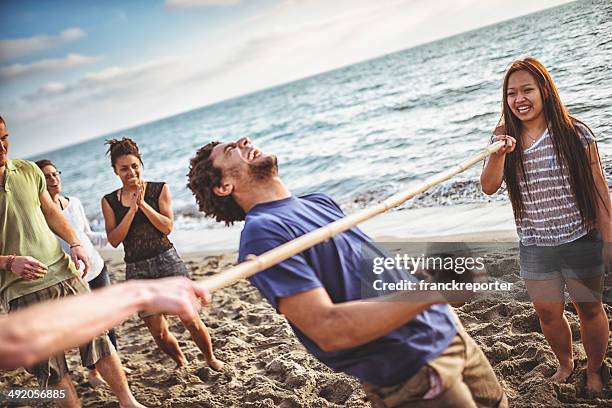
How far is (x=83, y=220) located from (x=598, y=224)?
2.78m

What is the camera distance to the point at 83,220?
11.0 feet

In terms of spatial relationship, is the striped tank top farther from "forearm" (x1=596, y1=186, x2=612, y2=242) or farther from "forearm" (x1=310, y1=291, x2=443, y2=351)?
"forearm" (x1=310, y1=291, x2=443, y2=351)

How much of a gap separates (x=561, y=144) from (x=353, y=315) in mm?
1301

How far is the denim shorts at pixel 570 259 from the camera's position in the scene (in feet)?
6.86

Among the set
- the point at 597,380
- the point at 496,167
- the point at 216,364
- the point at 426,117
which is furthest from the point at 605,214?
the point at 426,117

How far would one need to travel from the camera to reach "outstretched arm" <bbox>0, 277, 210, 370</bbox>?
78cm

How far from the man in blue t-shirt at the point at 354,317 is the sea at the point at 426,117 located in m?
3.52

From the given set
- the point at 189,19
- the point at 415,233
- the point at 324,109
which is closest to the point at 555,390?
the point at 415,233

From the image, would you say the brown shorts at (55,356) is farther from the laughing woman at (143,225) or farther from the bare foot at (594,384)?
the bare foot at (594,384)

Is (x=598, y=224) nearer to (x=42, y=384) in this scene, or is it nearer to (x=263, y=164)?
(x=263, y=164)

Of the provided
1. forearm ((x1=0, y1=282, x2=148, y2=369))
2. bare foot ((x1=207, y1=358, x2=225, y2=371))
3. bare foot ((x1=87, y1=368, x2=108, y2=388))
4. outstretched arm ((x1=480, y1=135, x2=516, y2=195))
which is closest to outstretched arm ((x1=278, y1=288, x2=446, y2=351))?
forearm ((x1=0, y1=282, x2=148, y2=369))

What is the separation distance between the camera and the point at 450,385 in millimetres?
1364

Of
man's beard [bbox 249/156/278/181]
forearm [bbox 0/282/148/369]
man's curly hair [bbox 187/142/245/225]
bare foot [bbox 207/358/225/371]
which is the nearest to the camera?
forearm [bbox 0/282/148/369]

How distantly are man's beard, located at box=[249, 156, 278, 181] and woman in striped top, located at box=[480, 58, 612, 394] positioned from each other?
3.23ft
